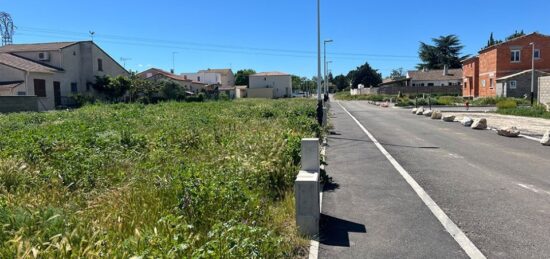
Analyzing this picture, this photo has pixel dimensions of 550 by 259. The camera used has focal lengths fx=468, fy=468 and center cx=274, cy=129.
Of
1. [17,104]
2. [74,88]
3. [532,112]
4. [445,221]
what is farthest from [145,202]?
[74,88]

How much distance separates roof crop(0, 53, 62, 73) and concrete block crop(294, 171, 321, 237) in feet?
140

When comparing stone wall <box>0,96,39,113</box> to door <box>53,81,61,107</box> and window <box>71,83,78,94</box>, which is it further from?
window <box>71,83,78,94</box>

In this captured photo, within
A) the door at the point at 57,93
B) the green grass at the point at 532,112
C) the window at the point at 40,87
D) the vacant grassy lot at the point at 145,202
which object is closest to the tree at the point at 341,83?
the door at the point at 57,93

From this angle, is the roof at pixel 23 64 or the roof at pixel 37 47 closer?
the roof at pixel 23 64

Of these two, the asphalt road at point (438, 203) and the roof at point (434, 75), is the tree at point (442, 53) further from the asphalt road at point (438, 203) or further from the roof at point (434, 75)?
the asphalt road at point (438, 203)

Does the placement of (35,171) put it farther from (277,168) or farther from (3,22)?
(3,22)

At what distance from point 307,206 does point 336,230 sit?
742 millimetres

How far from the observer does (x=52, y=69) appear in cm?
4666

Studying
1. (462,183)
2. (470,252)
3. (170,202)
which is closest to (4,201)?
(170,202)

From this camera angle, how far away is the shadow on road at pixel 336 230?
562 cm

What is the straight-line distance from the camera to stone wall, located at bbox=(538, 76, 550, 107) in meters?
33.2

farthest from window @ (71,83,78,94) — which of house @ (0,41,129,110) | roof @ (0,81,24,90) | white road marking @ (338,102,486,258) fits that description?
white road marking @ (338,102,486,258)

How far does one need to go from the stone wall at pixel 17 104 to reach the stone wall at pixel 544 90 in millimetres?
38032

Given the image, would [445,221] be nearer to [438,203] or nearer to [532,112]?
[438,203]
